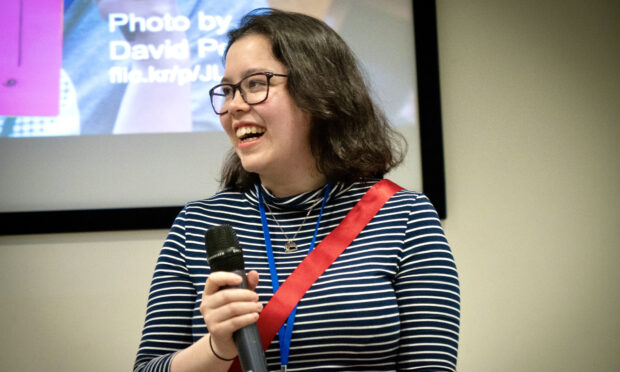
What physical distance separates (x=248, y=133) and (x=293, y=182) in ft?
0.49

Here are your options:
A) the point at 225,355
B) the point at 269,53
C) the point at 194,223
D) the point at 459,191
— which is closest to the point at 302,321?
the point at 225,355

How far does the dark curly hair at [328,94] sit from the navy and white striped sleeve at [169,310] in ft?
0.83

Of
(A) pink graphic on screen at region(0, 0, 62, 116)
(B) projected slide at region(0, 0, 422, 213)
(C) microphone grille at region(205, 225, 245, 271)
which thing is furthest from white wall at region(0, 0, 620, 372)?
(C) microphone grille at region(205, 225, 245, 271)

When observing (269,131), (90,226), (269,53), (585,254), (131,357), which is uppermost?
(269,53)

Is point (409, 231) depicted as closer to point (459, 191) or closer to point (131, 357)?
point (459, 191)

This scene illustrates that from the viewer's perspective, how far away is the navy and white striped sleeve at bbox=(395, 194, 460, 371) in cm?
101

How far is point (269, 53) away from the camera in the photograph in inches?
44.2

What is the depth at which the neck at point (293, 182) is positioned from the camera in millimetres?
1147

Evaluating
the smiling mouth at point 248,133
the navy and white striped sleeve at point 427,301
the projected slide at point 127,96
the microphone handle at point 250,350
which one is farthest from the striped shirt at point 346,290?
the projected slide at point 127,96

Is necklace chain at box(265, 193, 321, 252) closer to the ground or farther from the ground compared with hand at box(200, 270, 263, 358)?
farther from the ground

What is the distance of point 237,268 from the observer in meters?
0.77

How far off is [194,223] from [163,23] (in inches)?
53.2

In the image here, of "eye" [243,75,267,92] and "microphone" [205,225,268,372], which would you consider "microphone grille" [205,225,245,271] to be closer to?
"microphone" [205,225,268,372]

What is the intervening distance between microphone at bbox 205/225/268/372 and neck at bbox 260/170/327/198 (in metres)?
0.34
